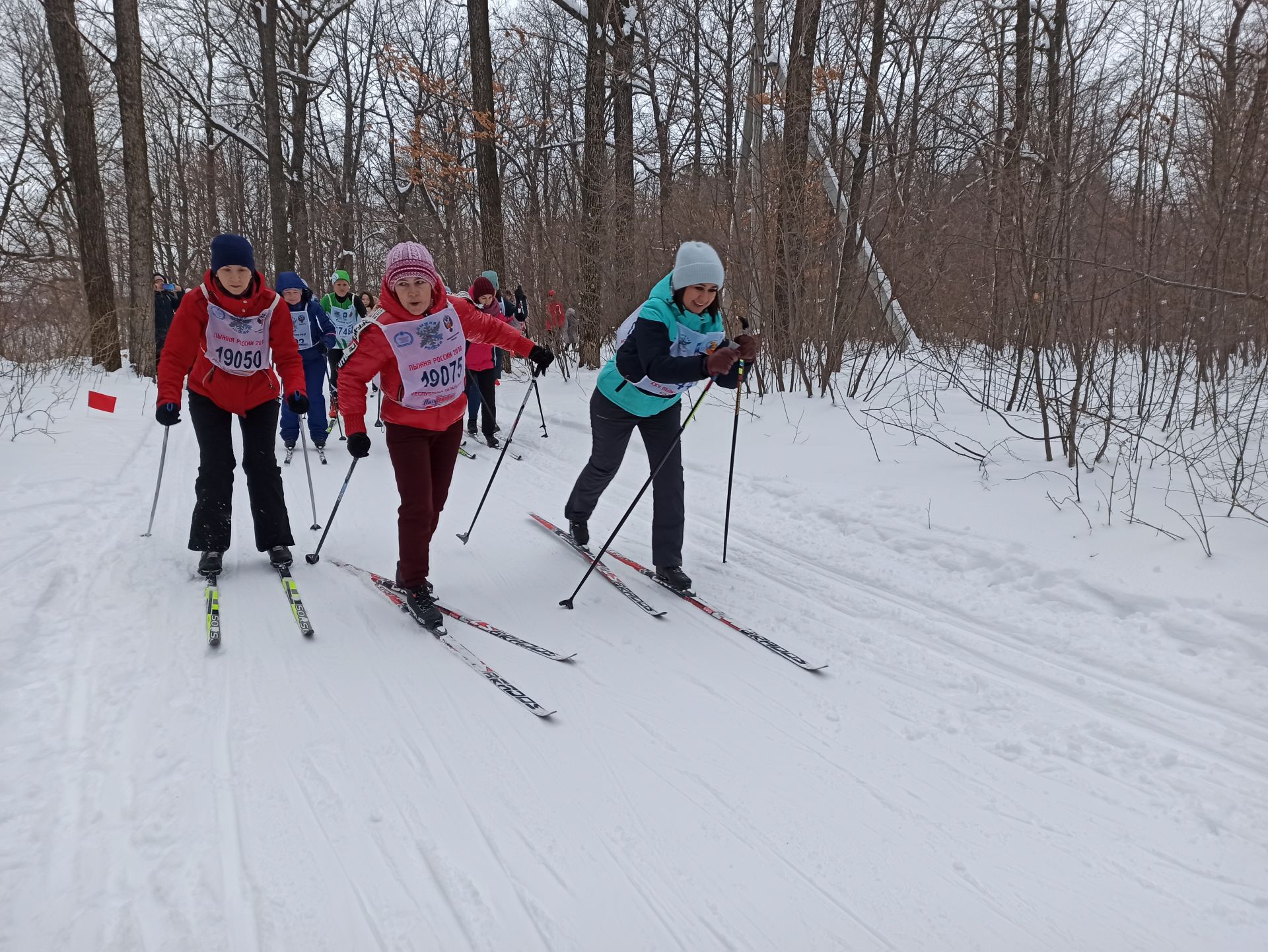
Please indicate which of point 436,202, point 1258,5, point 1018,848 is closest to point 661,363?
point 1018,848

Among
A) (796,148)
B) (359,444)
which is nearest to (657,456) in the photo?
(359,444)

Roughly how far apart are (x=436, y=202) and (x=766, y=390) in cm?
1664

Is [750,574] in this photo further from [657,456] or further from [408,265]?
[408,265]

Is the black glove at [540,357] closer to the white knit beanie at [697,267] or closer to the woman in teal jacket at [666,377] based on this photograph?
the woman in teal jacket at [666,377]

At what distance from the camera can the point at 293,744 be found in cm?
277

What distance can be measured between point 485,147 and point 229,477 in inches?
424

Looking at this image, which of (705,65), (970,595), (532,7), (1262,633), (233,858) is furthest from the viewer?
(532,7)

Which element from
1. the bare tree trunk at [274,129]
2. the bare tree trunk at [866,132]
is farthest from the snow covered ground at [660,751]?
the bare tree trunk at [274,129]

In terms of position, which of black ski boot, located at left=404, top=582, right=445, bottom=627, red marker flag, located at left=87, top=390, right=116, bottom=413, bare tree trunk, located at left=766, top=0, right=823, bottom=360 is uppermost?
bare tree trunk, located at left=766, top=0, right=823, bottom=360

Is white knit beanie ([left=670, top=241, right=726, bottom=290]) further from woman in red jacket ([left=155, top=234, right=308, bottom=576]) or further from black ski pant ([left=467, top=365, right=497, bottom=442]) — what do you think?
black ski pant ([left=467, top=365, right=497, bottom=442])

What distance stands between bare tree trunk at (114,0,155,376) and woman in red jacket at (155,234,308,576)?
35.1ft

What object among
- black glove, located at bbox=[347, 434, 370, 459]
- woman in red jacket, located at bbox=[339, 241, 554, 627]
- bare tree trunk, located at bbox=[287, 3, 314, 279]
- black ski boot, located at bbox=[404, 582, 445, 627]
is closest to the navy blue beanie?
woman in red jacket, located at bbox=[339, 241, 554, 627]

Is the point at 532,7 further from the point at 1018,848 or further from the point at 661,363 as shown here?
the point at 1018,848

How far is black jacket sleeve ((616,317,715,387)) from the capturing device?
3893 millimetres
